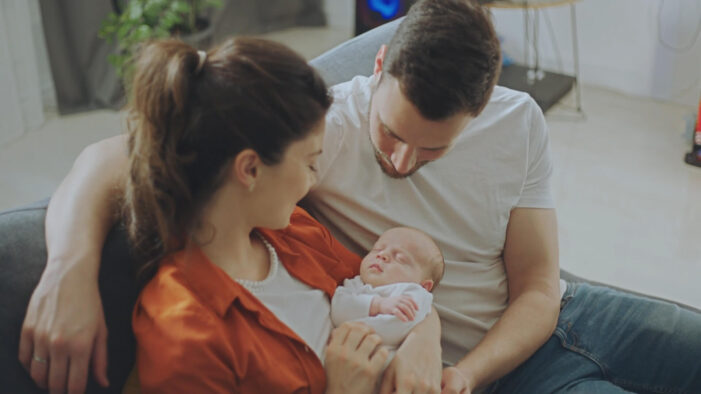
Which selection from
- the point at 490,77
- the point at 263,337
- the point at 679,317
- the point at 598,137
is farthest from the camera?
the point at 598,137

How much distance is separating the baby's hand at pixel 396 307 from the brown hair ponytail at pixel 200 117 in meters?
0.34

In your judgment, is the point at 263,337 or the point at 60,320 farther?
the point at 263,337

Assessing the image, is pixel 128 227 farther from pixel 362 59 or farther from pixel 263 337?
pixel 362 59

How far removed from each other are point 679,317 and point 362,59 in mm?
851

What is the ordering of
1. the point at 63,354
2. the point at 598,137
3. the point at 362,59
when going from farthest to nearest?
the point at 598,137 < the point at 362,59 < the point at 63,354

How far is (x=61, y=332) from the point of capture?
0.95 metres

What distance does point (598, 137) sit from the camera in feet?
11.0

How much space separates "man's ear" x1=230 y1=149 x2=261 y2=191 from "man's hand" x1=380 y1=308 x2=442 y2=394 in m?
0.37

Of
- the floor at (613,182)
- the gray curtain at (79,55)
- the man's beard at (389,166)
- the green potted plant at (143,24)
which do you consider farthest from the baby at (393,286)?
the gray curtain at (79,55)

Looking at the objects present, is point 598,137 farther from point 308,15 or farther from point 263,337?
point 263,337

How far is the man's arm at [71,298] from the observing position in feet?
3.14

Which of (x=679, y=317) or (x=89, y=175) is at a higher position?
(x=89, y=175)

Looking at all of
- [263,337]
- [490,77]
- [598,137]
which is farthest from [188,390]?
[598,137]

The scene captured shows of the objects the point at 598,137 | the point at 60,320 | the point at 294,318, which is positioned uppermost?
the point at 60,320
